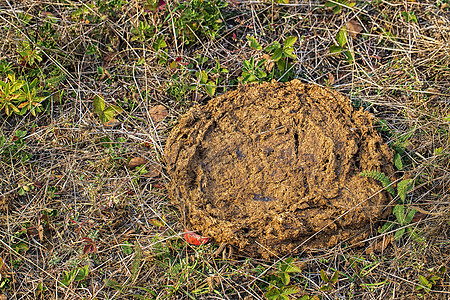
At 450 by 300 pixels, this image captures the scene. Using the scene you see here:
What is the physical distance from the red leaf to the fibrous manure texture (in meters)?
0.05

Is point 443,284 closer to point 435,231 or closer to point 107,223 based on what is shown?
point 435,231

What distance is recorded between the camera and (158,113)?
273 centimetres

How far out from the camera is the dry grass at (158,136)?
2.21 meters

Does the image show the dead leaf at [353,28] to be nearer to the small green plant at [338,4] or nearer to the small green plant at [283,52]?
the small green plant at [338,4]

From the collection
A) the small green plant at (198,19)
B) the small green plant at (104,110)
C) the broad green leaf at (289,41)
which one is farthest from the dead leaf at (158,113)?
the broad green leaf at (289,41)

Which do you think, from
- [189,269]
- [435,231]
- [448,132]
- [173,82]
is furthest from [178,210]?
[448,132]

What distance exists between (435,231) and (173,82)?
2.07 m

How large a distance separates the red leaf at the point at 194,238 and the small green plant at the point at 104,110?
1.09m

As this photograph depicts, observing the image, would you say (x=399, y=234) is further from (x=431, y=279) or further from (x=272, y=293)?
(x=272, y=293)

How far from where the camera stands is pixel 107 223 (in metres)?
2.41

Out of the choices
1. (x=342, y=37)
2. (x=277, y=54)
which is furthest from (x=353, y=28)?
(x=277, y=54)

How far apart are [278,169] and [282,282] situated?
2.27 ft

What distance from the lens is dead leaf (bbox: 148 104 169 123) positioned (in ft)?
8.91

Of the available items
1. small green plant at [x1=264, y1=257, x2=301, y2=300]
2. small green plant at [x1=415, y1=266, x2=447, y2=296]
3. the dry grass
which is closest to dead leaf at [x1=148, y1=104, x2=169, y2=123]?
the dry grass
